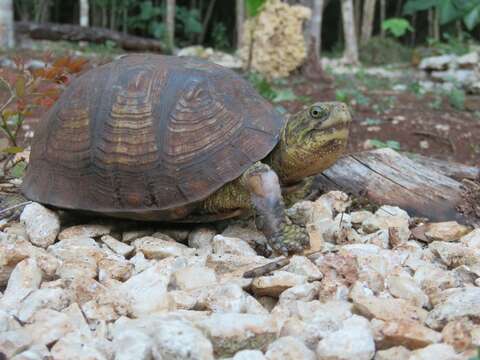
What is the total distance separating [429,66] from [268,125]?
755cm

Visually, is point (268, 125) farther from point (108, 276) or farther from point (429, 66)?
point (429, 66)

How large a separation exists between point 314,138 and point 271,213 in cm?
33

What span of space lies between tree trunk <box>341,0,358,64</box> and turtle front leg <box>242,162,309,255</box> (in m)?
9.08

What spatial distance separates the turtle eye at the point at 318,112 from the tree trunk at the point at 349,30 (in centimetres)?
894

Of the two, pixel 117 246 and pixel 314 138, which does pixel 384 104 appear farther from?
pixel 117 246

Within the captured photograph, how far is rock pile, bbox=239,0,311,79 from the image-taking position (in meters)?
7.64

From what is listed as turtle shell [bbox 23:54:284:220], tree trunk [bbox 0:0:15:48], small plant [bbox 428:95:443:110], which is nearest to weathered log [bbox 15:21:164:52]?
tree trunk [bbox 0:0:15:48]

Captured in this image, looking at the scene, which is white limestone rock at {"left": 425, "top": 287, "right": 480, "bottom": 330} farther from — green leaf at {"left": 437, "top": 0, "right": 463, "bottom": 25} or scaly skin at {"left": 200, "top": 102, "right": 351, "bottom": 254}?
green leaf at {"left": 437, "top": 0, "right": 463, "bottom": 25}

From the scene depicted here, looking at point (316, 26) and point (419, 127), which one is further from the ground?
point (316, 26)

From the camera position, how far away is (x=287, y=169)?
7.72ft

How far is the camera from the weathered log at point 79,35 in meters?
11.3

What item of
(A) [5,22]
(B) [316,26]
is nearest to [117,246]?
(B) [316,26]

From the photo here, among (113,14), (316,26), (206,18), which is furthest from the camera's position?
(206,18)

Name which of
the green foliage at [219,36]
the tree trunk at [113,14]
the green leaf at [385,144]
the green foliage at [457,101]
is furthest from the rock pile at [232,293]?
the green foliage at [219,36]
